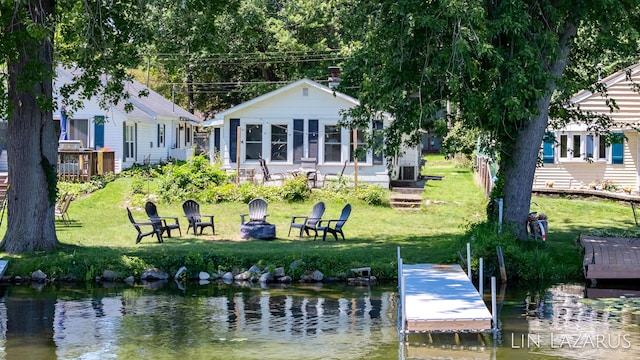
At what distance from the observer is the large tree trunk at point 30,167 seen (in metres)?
19.9

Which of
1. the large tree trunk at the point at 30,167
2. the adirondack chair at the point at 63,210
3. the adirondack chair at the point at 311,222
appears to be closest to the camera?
the large tree trunk at the point at 30,167

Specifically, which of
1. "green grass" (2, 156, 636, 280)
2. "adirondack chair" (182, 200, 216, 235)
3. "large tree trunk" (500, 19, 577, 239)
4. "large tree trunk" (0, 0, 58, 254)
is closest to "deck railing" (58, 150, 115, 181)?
"green grass" (2, 156, 636, 280)

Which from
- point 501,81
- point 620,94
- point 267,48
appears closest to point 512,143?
point 501,81

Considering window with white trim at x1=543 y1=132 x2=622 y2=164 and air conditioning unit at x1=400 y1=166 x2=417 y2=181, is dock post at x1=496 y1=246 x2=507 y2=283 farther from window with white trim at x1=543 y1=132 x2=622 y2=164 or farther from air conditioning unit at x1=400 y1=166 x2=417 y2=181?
air conditioning unit at x1=400 y1=166 x2=417 y2=181

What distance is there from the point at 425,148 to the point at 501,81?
53.0m

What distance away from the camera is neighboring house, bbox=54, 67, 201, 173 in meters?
37.1

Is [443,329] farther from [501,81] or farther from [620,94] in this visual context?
[620,94]

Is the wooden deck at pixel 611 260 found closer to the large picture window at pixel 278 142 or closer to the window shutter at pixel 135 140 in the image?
the large picture window at pixel 278 142

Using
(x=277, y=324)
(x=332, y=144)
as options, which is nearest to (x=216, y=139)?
(x=332, y=144)

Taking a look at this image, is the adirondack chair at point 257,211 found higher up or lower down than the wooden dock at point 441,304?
higher up

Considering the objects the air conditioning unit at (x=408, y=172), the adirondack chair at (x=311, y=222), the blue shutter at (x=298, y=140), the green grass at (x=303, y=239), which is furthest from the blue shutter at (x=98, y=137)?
the adirondack chair at (x=311, y=222)

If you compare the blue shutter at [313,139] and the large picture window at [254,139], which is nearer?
the blue shutter at [313,139]

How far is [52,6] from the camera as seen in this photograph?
19.7 metres

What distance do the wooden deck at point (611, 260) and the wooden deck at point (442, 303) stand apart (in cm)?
363
